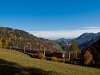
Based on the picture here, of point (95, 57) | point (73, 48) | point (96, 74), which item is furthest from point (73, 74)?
point (73, 48)

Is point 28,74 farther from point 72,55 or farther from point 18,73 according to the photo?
point 72,55

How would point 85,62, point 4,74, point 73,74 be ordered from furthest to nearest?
point 85,62, point 73,74, point 4,74

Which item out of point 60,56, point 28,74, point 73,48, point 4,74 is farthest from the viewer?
point 73,48

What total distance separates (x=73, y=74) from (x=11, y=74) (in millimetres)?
10844

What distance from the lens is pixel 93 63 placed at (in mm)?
122688

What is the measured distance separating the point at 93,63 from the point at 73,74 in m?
98.2

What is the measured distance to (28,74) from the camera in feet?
68.8

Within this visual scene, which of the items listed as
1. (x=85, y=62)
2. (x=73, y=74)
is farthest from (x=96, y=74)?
(x=85, y=62)

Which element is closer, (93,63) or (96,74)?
(96,74)

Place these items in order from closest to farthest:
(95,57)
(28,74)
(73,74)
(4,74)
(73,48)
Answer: (4,74), (28,74), (73,74), (95,57), (73,48)

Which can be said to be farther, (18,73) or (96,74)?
(96,74)

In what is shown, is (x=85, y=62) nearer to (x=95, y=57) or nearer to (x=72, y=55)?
(x=95, y=57)

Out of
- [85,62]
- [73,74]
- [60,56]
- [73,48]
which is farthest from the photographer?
[73,48]

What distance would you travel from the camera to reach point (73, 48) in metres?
177
